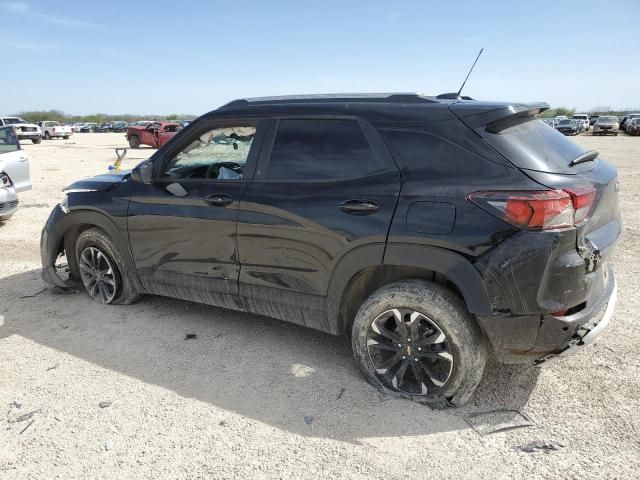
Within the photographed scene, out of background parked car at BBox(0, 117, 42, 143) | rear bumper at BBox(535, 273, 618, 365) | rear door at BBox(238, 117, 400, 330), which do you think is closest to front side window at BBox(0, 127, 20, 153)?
rear door at BBox(238, 117, 400, 330)

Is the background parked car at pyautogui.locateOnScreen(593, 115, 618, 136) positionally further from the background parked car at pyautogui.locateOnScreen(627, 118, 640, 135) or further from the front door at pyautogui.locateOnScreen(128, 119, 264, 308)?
the front door at pyautogui.locateOnScreen(128, 119, 264, 308)

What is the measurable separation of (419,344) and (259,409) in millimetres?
1054

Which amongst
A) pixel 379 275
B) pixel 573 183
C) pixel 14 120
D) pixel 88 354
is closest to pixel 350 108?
pixel 379 275

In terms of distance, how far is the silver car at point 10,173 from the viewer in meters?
8.09

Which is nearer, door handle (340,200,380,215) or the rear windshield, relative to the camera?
the rear windshield

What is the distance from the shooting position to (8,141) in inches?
355

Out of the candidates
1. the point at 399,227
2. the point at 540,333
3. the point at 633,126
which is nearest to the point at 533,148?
the point at 399,227

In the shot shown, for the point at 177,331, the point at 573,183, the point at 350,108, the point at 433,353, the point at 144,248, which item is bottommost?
the point at 177,331

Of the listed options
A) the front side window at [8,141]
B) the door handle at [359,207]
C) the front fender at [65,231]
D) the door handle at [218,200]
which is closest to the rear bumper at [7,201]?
the front side window at [8,141]

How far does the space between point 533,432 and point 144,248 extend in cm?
318

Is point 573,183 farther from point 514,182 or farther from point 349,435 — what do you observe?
point 349,435

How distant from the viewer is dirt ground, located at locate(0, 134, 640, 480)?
2.57 metres

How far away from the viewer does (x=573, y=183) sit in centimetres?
272

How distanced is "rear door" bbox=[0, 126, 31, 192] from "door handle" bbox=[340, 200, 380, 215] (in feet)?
25.1
